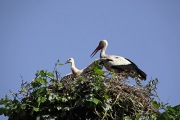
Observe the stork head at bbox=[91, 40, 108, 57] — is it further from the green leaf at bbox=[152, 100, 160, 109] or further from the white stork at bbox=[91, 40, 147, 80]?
the green leaf at bbox=[152, 100, 160, 109]

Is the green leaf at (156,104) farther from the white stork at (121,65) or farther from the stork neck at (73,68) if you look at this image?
the stork neck at (73,68)

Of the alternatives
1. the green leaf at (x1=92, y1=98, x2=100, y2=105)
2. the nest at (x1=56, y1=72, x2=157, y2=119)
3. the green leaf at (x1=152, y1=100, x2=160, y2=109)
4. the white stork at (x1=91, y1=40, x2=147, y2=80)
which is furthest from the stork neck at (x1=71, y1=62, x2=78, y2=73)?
the green leaf at (x1=92, y1=98, x2=100, y2=105)

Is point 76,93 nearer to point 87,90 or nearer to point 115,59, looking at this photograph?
point 87,90

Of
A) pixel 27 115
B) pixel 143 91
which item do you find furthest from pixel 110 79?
pixel 27 115

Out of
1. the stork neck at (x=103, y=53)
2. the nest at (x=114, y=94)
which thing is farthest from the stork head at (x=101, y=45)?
the nest at (x=114, y=94)

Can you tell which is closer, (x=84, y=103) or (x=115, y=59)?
(x=84, y=103)

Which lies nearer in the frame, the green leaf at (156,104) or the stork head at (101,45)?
the green leaf at (156,104)

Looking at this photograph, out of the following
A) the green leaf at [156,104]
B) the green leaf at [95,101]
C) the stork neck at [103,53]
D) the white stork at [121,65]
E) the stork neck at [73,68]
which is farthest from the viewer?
the stork neck at [103,53]

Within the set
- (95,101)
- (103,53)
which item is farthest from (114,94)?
(103,53)

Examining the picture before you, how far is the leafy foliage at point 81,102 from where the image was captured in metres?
7.29

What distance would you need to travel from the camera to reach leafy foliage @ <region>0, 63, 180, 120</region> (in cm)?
729

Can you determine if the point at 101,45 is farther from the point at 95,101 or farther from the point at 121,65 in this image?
the point at 95,101

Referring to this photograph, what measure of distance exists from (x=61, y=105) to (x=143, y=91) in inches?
59.0

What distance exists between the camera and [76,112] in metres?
7.40
